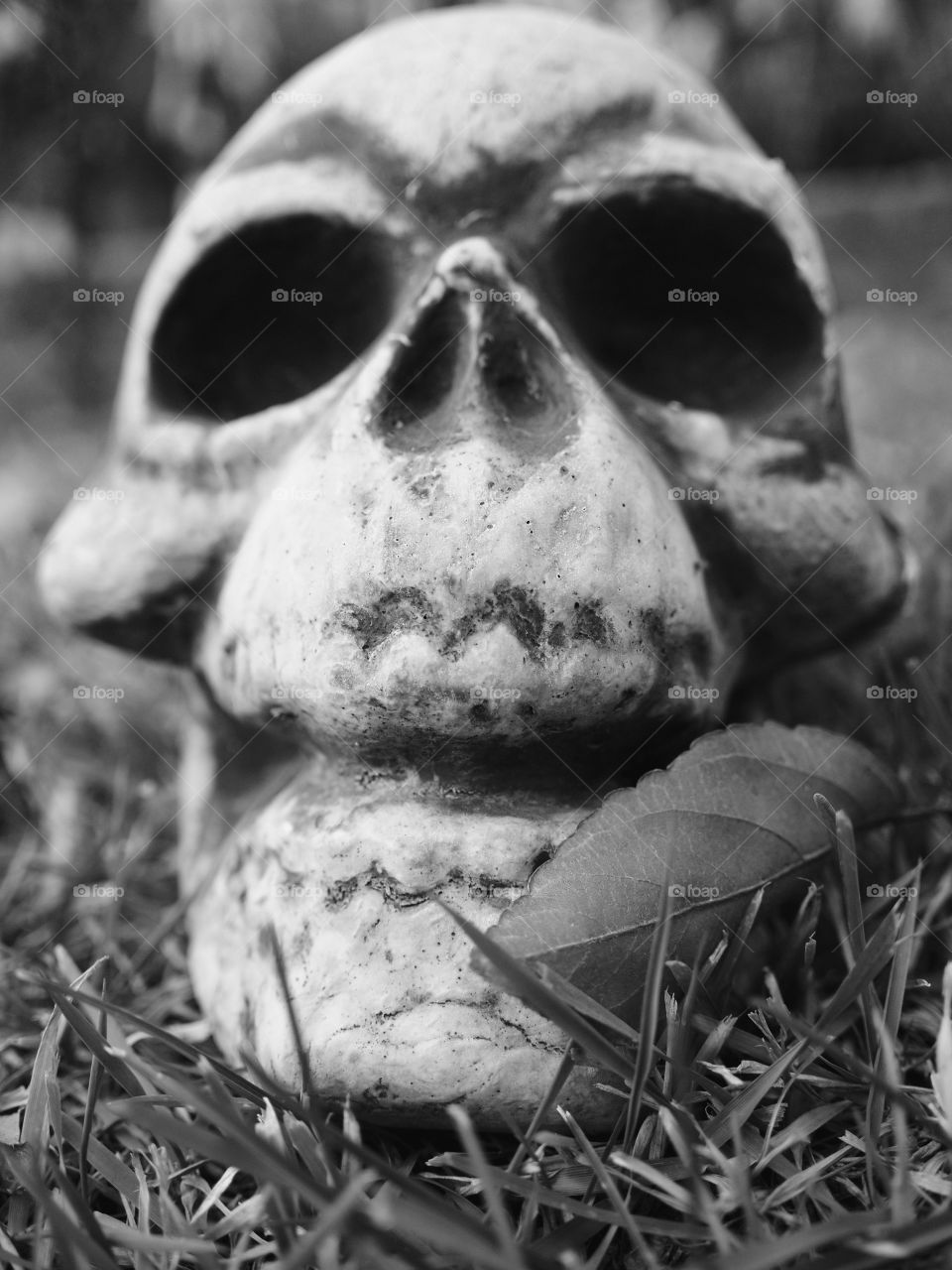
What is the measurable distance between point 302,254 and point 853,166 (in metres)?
3.03

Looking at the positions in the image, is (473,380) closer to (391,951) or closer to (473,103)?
(473,103)

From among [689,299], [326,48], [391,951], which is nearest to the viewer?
[391,951]

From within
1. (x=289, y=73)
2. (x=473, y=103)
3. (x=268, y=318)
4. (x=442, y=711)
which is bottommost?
(x=442, y=711)

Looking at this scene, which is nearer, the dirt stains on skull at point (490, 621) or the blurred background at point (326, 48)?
the dirt stains on skull at point (490, 621)

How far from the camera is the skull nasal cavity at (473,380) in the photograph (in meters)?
1.01

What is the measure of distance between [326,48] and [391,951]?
3.17 metres

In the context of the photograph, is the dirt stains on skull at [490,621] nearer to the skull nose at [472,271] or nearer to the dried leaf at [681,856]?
the dried leaf at [681,856]

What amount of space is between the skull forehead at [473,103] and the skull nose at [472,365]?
0.18 meters

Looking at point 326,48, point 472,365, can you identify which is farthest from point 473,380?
point 326,48

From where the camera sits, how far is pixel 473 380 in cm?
103

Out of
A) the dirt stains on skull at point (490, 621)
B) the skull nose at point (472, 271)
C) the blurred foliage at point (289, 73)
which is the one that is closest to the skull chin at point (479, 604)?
the dirt stains on skull at point (490, 621)

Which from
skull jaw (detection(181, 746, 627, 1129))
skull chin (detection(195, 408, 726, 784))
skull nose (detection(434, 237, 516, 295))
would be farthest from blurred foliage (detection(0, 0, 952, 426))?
skull jaw (detection(181, 746, 627, 1129))

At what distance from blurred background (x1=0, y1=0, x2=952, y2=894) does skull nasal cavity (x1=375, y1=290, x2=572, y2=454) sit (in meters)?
1.50

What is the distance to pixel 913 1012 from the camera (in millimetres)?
1026
